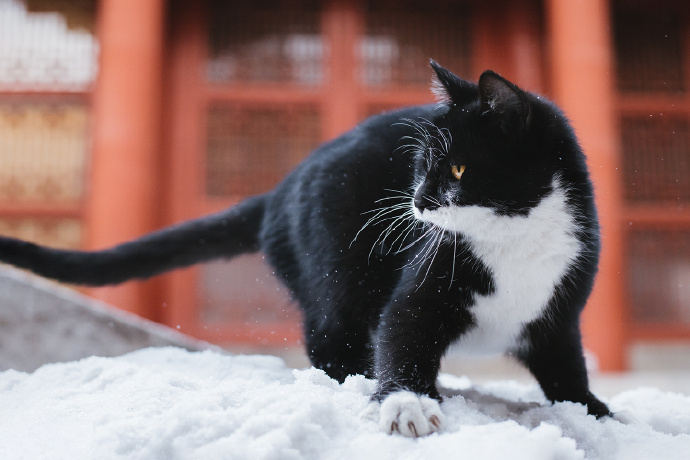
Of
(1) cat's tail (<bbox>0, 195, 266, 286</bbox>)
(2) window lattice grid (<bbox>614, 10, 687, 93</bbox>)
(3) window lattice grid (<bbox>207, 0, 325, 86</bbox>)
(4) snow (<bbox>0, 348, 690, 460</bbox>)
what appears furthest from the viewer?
(2) window lattice grid (<bbox>614, 10, 687, 93</bbox>)

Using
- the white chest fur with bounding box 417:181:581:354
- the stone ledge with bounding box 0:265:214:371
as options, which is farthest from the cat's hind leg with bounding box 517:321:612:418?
the stone ledge with bounding box 0:265:214:371

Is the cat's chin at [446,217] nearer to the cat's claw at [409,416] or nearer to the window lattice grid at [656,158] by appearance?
the cat's claw at [409,416]

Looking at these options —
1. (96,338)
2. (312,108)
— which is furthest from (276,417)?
(312,108)

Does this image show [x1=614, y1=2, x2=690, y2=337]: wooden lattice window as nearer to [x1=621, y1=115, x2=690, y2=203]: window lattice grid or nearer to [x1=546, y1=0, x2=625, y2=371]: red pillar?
[x1=621, y1=115, x2=690, y2=203]: window lattice grid

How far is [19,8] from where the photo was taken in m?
3.76

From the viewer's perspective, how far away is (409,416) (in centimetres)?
86

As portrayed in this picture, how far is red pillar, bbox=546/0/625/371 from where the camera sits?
327cm

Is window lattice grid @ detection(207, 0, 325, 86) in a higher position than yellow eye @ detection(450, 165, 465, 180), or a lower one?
higher

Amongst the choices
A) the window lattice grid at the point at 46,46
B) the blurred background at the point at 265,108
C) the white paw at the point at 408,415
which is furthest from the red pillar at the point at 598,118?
the window lattice grid at the point at 46,46

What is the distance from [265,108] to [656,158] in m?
2.52

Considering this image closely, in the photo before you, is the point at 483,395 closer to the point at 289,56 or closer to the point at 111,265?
the point at 111,265

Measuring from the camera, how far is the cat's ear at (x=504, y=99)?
1008 mm

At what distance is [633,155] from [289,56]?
2.31 m

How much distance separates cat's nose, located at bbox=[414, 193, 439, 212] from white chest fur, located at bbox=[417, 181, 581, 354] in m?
0.01
